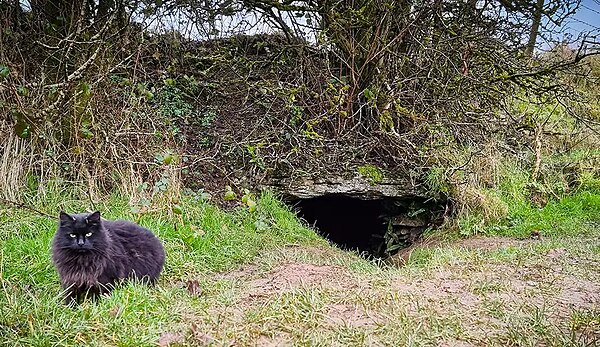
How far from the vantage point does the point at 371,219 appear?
316 inches

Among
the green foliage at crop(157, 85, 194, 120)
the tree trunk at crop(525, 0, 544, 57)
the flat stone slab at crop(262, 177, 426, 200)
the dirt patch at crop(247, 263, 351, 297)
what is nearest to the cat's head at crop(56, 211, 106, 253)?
the dirt patch at crop(247, 263, 351, 297)

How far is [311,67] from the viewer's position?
23.2 ft

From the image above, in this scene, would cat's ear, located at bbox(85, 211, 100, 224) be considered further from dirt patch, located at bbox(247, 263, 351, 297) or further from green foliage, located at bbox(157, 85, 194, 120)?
green foliage, located at bbox(157, 85, 194, 120)

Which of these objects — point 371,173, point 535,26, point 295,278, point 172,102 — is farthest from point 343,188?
point 535,26

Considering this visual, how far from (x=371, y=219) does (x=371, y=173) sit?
1.50 meters

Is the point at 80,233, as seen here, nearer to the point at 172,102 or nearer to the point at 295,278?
the point at 295,278

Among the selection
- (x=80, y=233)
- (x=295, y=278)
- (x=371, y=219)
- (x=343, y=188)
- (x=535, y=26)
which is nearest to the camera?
(x=80, y=233)

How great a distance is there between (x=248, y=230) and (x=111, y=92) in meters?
2.19

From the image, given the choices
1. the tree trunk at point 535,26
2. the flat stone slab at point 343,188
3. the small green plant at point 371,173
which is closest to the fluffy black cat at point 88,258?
the flat stone slab at point 343,188

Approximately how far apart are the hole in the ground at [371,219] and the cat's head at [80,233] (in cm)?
339

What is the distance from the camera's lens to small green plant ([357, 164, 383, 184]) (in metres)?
6.68

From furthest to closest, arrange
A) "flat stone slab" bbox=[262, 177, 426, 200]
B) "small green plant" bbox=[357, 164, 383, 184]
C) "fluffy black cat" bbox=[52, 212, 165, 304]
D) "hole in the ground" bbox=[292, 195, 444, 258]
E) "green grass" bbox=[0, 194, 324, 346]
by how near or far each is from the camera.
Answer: "hole in the ground" bbox=[292, 195, 444, 258], "small green plant" bbox=[357, 164, 383, 184], "flat stone slab" bbox=[262, 177, 426, 200], "fluffy black cat" bbox=[52, 212, 165, 304], "green grass" bbox=[0, 194, 324, 346]

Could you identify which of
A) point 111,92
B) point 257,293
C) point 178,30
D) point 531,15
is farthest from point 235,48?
point 257,293

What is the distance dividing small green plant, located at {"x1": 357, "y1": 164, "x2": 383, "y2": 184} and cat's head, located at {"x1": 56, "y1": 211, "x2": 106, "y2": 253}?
392cm
